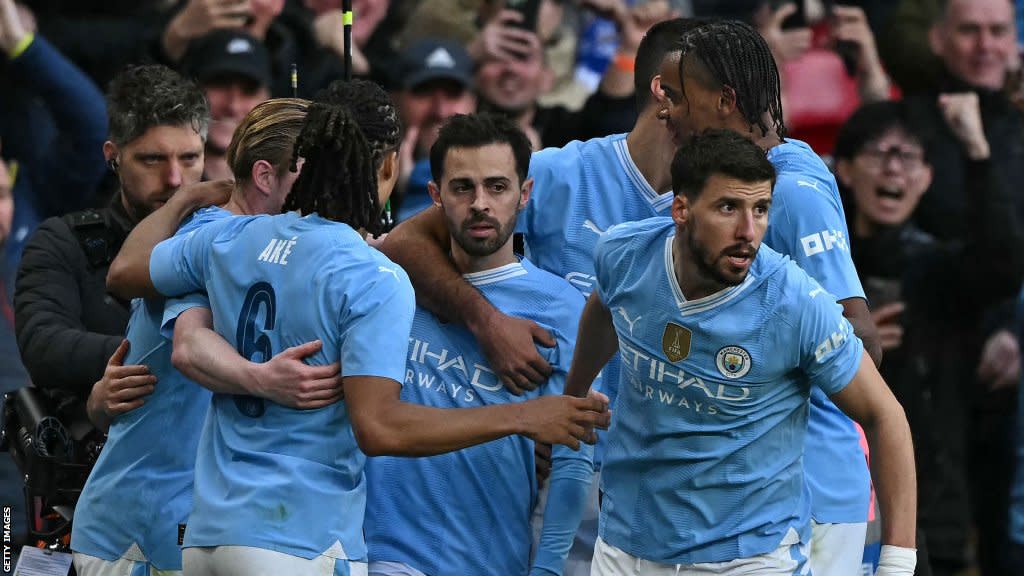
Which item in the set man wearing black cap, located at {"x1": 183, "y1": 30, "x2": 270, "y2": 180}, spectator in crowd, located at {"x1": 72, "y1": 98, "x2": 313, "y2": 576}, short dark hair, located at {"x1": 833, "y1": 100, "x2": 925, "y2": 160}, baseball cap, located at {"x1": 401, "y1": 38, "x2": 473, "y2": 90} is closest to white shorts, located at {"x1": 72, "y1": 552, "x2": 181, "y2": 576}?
spectator in crowd, located at {"x1": 72, "y1": 98, "x2": 313, "y2": 576}

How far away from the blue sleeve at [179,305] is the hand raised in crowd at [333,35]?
3.98 m

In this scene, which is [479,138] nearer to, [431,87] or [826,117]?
[431,87]

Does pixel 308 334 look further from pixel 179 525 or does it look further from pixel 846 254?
pixel 846 254

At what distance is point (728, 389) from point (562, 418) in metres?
0.47

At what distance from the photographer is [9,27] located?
8133 millimetres

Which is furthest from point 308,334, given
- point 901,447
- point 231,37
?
point 231,37

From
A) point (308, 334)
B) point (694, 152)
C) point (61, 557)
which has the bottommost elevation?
point (61, 557)

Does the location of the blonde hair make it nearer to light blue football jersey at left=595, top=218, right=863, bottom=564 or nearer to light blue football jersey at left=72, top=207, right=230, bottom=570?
light blue football jersey at left=72, top=207, right=230, bottom=570

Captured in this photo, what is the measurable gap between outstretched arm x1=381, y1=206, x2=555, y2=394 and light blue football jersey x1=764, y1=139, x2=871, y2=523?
808 millimetres

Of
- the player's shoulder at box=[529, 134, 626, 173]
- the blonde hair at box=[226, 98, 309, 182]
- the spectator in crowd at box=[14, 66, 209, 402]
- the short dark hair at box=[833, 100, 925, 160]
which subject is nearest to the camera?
the blonde hair at box=[226, 98, 309, 182]

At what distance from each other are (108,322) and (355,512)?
1.88m

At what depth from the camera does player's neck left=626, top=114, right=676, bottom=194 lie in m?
5.82

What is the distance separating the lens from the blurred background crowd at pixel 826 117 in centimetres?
823

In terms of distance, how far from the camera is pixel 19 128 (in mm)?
8555
